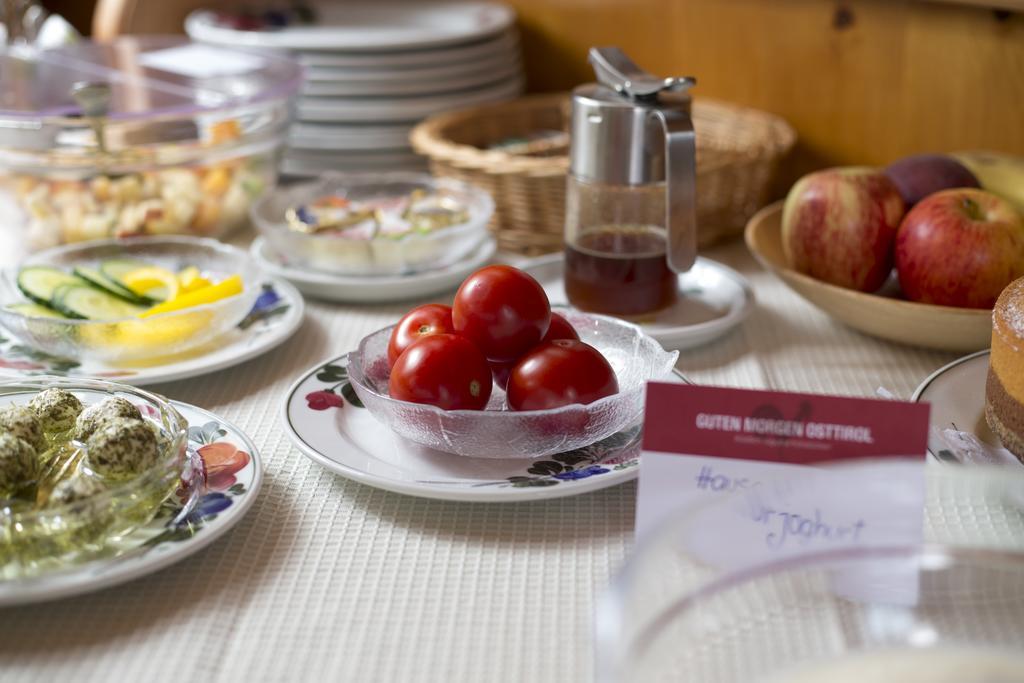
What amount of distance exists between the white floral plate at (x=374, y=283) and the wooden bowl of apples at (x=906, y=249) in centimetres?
30

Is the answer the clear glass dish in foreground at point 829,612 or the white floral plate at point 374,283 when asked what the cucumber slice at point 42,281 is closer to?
the white floral plate at point 374,283

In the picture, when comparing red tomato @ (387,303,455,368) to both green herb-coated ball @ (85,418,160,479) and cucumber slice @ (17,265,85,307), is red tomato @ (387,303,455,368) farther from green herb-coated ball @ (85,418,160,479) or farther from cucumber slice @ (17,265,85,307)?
cucumber slice @ (17,265,85,307)

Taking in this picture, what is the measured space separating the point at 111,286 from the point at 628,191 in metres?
0.47

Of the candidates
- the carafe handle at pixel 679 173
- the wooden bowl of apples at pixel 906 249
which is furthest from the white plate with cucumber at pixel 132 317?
the wooden bowl of apples at pixel 906 249

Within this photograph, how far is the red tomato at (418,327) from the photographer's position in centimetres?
73

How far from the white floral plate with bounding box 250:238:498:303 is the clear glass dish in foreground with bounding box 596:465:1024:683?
60cm

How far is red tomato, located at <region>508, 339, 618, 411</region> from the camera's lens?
2.20 ft

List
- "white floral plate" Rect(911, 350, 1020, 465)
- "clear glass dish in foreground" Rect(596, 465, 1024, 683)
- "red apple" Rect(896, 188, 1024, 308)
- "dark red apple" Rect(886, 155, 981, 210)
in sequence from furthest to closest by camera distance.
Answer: "dark red apple" Rect(886, 155, 981, 210)
"red apple" Rect(896, 188, 1024, 308)
"white floral plate" Rect(911, 350, 1020, 465)
"clear glass dish in foreground" Rect(596, 465, 1024, 683)

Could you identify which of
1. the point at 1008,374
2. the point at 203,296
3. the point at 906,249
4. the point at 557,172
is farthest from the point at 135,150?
the point at 1008,374

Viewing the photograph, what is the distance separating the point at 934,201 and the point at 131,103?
0.95m

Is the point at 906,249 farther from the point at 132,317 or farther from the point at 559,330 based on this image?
the point at 132,317

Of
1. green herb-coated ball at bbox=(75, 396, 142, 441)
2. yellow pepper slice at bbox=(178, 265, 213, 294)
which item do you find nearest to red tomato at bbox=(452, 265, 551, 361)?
green herb-coated ball at bbox=(75, 396, 142, 441)

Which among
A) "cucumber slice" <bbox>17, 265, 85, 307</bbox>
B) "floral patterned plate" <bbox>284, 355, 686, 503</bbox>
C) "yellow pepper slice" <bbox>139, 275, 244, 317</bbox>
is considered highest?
"cucumber slice" <bbox>17, 265, 85, 307</bbox>

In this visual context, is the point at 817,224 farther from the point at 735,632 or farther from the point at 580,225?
the point at 735,632
